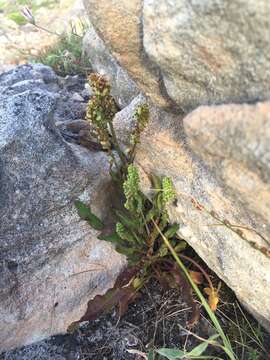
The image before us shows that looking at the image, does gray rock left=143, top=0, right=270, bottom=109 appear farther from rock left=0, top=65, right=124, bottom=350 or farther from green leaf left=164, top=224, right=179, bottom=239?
rock left=0, top=65, right=124, bottom=350

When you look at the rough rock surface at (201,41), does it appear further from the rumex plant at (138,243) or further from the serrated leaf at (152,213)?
the serrated leaf at (152,213)

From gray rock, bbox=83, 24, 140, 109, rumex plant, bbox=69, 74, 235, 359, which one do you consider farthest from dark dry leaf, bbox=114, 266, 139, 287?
gray rock, bbox=83, 24, 140, 109

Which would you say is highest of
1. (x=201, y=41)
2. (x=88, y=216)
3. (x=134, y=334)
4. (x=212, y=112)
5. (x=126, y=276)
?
(x=201, y=41)

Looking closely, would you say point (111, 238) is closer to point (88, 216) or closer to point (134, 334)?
point (88, 216)

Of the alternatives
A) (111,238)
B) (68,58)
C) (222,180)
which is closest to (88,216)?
(111,238)

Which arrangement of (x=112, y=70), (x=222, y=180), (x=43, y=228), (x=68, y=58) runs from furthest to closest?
(x=68, y=58)
(x=112, y=70)
(x=43, y=228)
(x=222, y=180)

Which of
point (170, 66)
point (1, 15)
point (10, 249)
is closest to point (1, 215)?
point (10, 249)

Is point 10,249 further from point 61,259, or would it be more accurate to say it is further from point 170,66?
point 170,66
